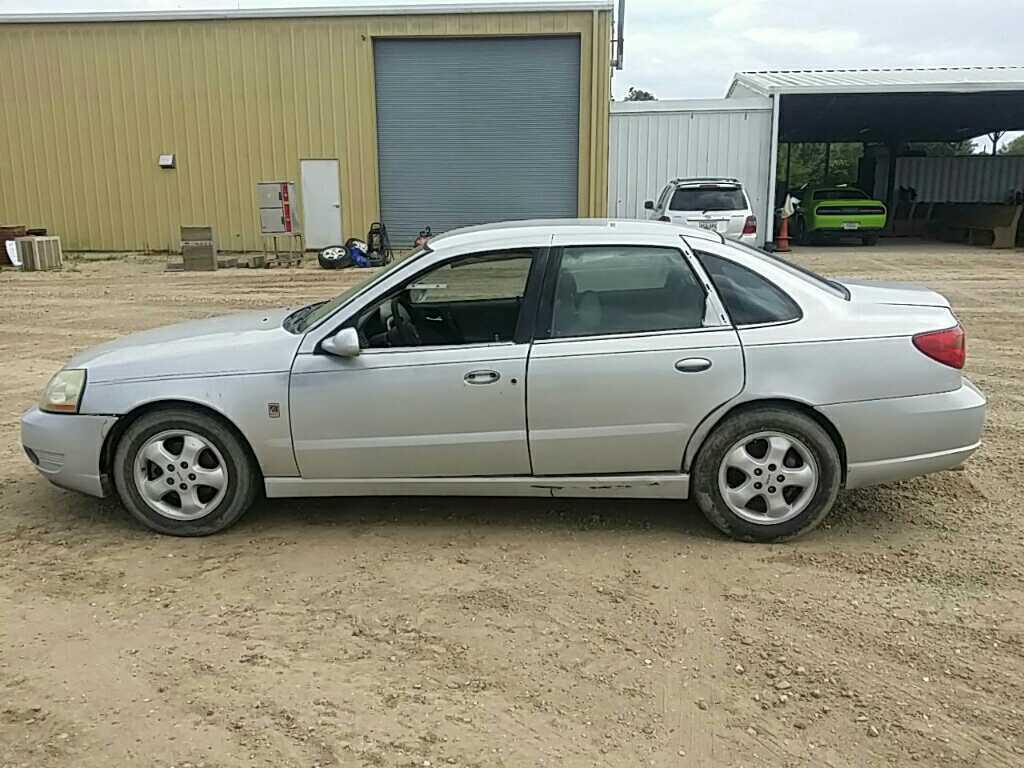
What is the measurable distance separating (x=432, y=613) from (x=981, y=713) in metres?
2.01

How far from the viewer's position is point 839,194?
25.8 m

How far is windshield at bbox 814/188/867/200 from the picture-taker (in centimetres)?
2547

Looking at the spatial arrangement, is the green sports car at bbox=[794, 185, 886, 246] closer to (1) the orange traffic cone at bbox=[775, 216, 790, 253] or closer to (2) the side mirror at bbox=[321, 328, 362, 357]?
(1) the orange traffic cone at bbox=[775, 216, 790, 253]

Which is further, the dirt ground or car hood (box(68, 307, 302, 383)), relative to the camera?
car hood (box(68, 307, 302, 383))

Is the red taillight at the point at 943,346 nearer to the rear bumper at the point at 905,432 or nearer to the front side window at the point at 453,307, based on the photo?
the rear bumper at the point at 905,432

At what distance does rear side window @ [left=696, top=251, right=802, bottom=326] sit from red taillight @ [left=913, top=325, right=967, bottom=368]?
1.95 ft

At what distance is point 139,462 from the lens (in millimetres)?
4484

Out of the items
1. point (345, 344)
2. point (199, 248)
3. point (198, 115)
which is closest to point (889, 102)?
point (198, 115)

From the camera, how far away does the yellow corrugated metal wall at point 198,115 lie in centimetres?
2211

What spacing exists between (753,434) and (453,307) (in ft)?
6.11

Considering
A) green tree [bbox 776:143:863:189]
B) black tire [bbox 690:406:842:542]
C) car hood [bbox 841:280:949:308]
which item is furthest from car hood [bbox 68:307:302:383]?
green tree [bbox 776:143:863:189]

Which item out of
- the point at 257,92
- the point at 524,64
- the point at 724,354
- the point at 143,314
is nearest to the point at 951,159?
the point at 524,64

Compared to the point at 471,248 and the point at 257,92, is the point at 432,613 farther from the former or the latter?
the point at 257,92

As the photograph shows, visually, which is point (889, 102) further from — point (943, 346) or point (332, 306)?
point (332, 306)
